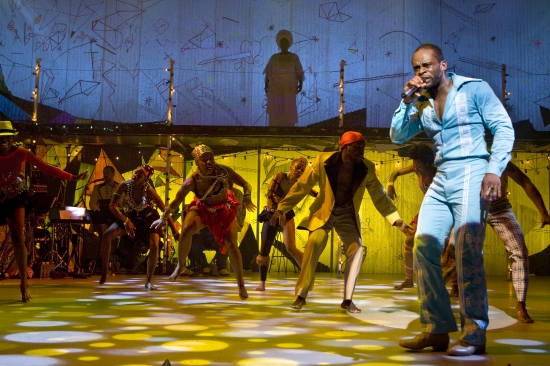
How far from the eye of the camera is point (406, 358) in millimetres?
3580

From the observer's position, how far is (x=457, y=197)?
378 cm

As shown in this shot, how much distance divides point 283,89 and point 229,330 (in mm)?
8599

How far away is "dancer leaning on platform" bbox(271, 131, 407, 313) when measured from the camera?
6.18 meters

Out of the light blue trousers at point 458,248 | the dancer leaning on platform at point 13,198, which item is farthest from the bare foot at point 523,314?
the dancer leaning on platform at point 13,198

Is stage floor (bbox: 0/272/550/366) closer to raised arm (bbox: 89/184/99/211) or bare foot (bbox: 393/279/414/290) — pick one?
bare foot (bbox: 393/279/414/290)

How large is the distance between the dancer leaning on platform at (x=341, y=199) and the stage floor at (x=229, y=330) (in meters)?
0.42

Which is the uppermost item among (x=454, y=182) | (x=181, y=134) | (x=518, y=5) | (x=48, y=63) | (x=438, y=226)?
(x=518, y=5)

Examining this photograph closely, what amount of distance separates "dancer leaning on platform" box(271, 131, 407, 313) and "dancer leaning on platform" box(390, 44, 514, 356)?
7.29ft

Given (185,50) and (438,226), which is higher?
(185,50)

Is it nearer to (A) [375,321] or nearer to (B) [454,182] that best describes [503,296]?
(A) [375,321]

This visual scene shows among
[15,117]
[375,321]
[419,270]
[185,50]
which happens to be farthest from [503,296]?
[15,117]

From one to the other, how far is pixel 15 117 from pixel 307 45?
6160 mm

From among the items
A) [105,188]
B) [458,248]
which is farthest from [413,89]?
[105,188]

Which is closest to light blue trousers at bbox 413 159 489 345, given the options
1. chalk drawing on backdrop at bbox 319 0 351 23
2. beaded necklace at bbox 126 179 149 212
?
beaded necklace at bbox 126 179 149 212
